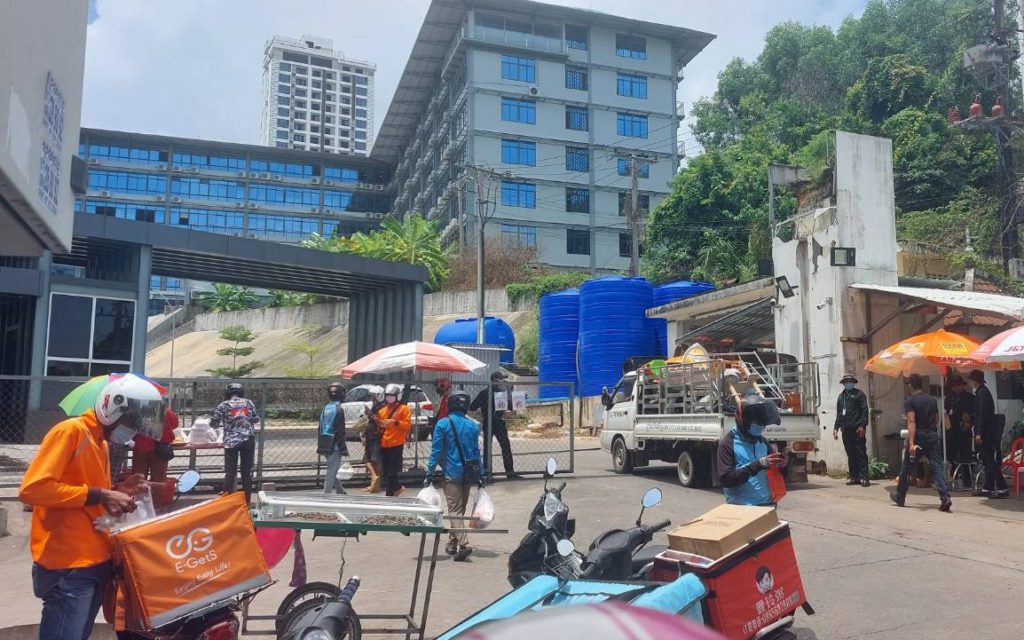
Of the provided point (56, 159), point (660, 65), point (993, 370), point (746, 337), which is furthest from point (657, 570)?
point (660, 65)

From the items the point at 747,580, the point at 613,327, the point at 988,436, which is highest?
the point at 613,327

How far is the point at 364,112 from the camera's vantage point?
461ft

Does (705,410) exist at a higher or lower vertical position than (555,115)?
lower

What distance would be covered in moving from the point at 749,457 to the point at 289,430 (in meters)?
11.8

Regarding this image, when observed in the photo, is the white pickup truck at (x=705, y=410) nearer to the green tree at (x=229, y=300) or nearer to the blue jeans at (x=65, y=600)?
the blue jeans at (x=65, y=600)

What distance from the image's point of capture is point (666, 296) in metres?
25.0

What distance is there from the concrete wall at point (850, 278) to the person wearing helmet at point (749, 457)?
870 cm

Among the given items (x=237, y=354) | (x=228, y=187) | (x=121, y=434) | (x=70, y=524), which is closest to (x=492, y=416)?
(x=121, y=434)

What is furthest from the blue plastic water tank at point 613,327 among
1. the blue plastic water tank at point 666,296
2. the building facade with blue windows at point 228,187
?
the building facade with blue windows at point 228,187

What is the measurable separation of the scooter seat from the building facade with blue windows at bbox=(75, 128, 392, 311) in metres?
73.7

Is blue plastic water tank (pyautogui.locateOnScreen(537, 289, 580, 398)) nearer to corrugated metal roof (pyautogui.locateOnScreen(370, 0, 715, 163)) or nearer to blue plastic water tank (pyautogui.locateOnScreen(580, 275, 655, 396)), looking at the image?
blue plastic water tank (pyautogui.locateOnScreen(580, 275, 655, 396))

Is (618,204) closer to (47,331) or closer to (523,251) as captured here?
(523,251)

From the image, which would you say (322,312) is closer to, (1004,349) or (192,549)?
(1004,349)

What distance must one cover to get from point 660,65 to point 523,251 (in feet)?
72.2
